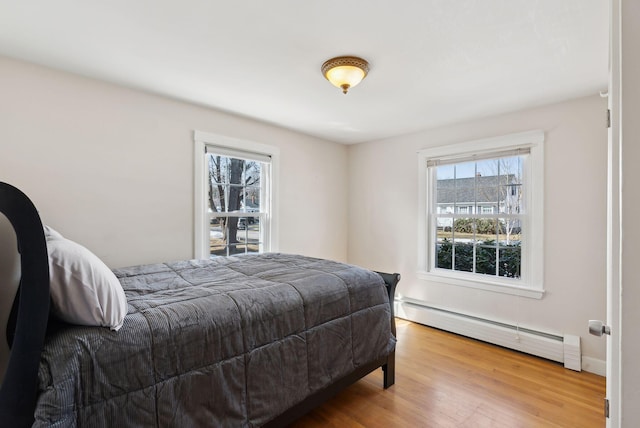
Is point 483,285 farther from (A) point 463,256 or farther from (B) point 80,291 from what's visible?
(B) point 80,291

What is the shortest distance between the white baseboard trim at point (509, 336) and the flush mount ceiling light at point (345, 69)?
8.99ft

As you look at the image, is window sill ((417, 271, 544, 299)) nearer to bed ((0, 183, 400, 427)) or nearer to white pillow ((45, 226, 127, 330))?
bed ((0, 183, 400, 427))

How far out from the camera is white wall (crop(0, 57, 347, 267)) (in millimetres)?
2131

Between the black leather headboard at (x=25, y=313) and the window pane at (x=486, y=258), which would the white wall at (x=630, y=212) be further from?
the window pane at (x=486, y=258)

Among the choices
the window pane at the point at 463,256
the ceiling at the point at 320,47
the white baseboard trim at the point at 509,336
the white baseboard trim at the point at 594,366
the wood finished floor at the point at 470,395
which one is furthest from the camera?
the window pane at the point at 463,256

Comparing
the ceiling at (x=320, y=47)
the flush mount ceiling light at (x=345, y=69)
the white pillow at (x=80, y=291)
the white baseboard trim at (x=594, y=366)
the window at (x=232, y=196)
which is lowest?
the white baseboard trim at (x=594, y=366)

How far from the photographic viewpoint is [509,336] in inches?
119

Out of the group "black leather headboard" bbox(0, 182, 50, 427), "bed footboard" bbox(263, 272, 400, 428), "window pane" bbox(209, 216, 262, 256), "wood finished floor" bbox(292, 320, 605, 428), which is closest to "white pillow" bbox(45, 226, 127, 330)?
"black leather headboard" bbox(0, 182, 50, 427)

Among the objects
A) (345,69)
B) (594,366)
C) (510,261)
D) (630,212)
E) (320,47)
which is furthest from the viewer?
(510,261)

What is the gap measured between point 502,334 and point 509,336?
61 mm

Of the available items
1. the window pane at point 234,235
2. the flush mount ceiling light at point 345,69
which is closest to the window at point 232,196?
the window pane at point 234,235

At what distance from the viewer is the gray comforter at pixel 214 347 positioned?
1046 mm

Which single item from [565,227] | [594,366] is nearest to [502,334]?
[594,366]

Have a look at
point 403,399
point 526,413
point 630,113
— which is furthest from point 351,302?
point 630,113
